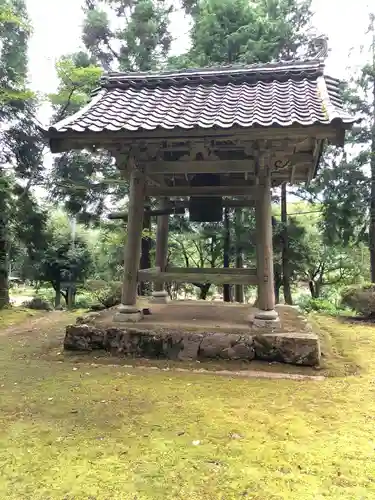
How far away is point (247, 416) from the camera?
313 cm

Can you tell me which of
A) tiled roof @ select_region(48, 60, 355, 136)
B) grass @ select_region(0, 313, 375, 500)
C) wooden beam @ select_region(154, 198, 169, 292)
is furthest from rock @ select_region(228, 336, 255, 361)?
wooden beam @ select_region(154, 198, 169, 292)

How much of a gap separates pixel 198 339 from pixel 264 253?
1415mm

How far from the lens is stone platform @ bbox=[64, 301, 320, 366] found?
178 inches

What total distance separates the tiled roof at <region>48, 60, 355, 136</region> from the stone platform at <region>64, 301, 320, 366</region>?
2.41 metres

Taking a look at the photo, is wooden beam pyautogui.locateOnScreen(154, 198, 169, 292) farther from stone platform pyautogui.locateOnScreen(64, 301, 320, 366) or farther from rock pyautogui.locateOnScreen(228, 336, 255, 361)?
rock pyautogui.locateOnScreen(228, 336, 255, 361)

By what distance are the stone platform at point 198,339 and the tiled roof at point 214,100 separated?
2413mm

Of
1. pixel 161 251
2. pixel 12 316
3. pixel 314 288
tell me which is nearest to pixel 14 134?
pixel 12 316

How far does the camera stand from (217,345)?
4.68 metres

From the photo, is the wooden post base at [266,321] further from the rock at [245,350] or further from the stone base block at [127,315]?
the stone base block at [127,315]

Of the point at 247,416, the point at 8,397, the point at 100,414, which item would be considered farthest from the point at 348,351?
the point at 8,397

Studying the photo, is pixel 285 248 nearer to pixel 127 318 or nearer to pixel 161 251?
pixel 161 251

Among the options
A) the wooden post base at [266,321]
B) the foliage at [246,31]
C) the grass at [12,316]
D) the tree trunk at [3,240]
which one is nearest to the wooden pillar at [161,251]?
the wooden post base at [266,321]

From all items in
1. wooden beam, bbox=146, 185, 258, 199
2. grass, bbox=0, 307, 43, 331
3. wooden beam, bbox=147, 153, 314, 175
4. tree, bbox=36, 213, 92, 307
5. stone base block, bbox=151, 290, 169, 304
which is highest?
wooden beam, bbox=147, 153, 314, 175

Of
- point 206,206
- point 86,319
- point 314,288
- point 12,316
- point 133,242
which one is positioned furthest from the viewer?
point 314,288
